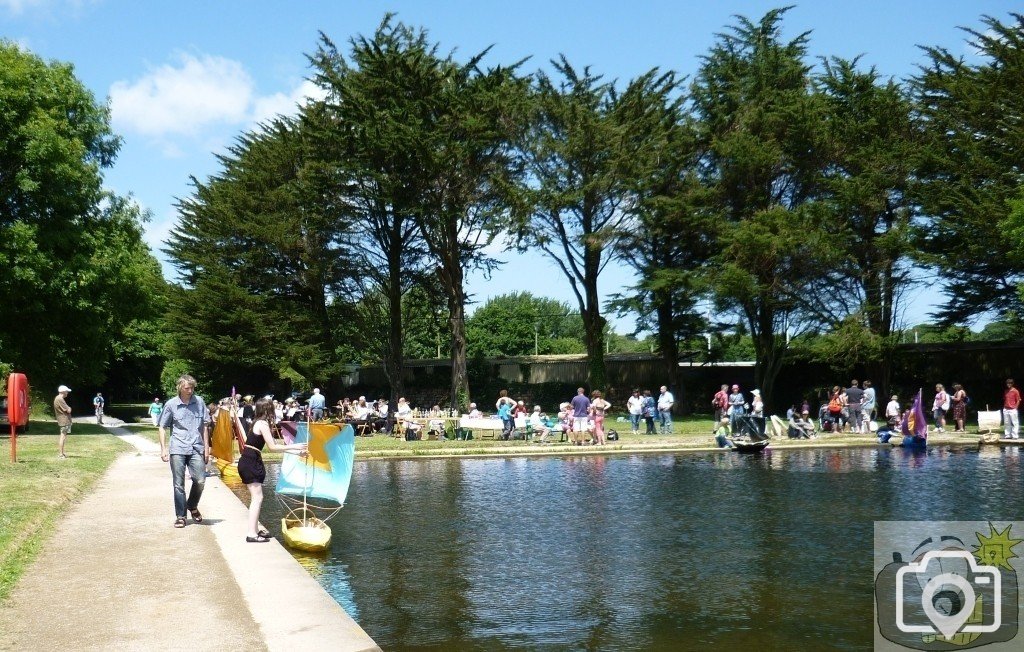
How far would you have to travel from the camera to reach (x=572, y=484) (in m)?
18.2

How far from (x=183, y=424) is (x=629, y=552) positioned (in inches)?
210

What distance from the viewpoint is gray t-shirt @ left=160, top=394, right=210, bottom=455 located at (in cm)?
1166

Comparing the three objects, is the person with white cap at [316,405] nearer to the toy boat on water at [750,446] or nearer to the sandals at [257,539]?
the toy boat on water at [750,446]

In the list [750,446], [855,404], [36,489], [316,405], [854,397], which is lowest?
[36,489]

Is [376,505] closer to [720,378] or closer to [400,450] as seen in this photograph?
[400,450]

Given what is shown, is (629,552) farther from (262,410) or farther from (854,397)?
(854,397)

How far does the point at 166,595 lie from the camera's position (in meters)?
8.09

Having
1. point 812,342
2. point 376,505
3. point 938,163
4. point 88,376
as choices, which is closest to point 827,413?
point 812,342

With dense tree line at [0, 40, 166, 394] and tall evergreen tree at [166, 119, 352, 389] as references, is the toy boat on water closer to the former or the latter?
dense tree line at [0, 40, 166, 394]

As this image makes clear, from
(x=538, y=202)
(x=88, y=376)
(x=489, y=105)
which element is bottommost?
(x=88, y=376)

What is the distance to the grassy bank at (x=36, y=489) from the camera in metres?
9.79

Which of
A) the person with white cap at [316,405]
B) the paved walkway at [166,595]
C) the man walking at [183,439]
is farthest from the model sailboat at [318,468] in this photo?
the person with white cap at [316,405]

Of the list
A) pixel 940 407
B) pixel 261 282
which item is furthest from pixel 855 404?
pixel 261 282

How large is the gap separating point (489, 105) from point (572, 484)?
91.6ft
